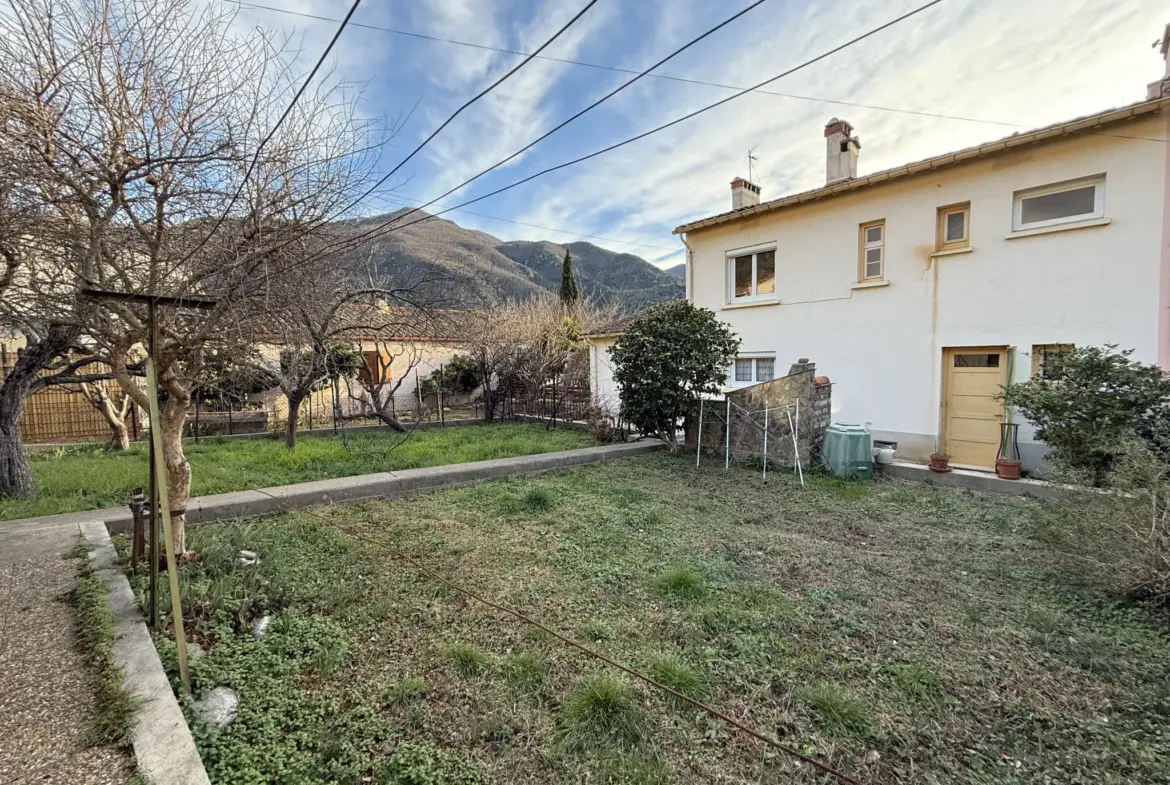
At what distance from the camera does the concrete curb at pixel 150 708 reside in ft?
6.03

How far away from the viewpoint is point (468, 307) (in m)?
10.8

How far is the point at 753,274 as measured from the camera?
11.0 m

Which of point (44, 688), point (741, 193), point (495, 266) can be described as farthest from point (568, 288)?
point (44, 688)

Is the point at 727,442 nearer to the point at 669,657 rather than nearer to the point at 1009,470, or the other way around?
the point at 1009,470

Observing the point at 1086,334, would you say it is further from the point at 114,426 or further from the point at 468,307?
the point at 114,426

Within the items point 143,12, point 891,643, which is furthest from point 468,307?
point 891,643

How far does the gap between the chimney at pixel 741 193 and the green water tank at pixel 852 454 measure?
6.12 meters

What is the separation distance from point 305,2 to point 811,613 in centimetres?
631

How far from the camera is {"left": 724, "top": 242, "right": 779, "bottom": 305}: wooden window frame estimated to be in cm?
1041

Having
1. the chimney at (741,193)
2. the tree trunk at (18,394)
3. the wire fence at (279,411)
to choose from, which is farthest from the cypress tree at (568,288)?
the tree trunk at (18,394)

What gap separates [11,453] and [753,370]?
38.5 ft

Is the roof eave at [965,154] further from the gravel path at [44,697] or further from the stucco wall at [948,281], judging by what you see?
the gravel path at [44,697]

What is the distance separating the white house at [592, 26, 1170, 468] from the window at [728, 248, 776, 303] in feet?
0.14

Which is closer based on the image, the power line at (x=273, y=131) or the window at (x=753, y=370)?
the power line at (x=273, y=131)
